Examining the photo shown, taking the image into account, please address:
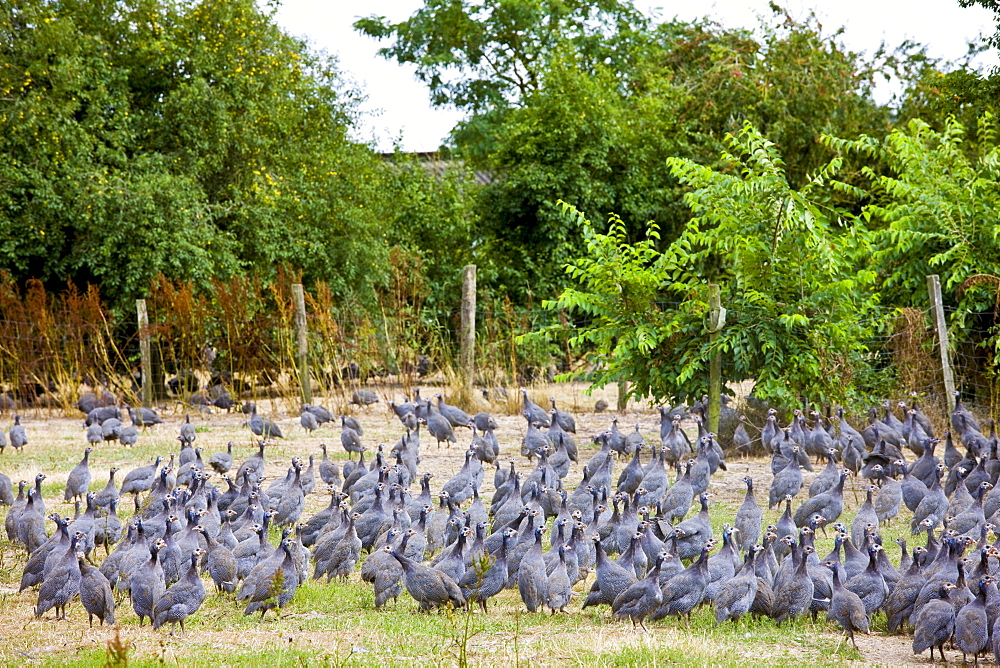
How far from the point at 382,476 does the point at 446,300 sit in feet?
45.9

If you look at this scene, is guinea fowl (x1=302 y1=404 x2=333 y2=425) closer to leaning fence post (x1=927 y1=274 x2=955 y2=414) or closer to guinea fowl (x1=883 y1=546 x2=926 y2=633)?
leaning fence post (x1=927 y1=274 x2=955 y2=414)

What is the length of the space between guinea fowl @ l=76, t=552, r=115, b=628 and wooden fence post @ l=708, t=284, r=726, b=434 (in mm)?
7077

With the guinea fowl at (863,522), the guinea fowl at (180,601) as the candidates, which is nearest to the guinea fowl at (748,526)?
the guinea fowl at (863,522)

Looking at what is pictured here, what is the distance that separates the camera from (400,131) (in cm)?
2945

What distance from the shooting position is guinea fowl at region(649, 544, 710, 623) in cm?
627

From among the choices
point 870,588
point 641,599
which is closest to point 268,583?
point 641,599

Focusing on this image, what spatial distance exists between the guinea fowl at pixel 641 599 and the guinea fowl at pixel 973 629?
62.5 inches

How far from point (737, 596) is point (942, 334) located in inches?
311

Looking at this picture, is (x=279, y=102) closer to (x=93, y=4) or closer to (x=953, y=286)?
(x=93, y=4)

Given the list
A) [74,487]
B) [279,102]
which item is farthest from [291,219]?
[74,487]

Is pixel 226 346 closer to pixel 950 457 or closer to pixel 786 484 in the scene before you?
pixel 786 484

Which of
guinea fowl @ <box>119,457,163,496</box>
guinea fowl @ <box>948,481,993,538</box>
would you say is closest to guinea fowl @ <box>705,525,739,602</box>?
guinea fowl @ <box>948,481,993,538</box>

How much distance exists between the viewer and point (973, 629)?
541 centimetres

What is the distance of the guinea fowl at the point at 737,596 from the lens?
6.15 metres
